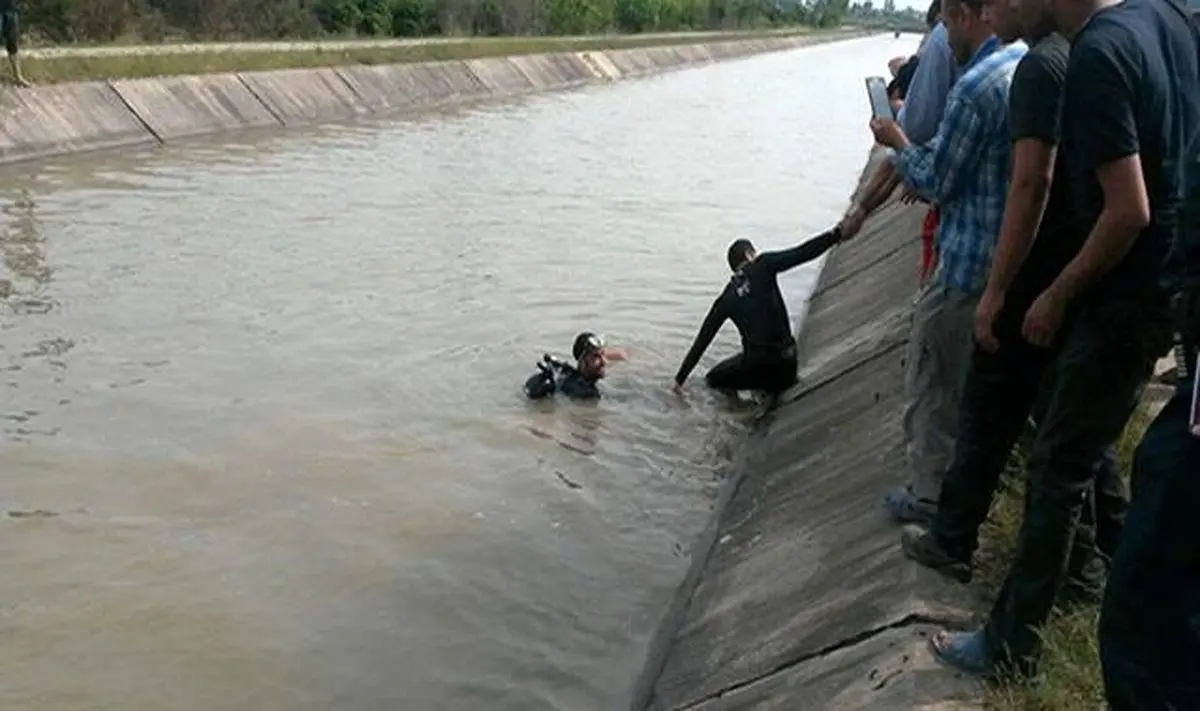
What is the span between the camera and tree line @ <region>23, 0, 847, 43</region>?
1147 inches

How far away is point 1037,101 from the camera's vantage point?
3.70m

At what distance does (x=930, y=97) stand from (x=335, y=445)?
4453mm

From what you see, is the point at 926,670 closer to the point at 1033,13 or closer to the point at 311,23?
the point at 1033,13

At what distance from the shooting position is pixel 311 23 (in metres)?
40.5

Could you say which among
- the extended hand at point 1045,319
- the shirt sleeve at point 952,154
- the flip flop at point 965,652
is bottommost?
the flip flop at point 965,652

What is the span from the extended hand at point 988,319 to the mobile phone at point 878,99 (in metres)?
2.06

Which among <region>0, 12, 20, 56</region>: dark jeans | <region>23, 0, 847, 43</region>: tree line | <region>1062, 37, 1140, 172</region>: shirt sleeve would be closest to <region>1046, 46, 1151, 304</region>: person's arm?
<region>1062, 37, 1140, 172</region>: shirt sleeve

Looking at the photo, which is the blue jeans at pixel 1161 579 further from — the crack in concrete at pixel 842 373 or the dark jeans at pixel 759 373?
the dark jeans at pixel 759 373

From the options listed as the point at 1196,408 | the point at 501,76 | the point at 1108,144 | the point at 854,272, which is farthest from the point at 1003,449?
the point at 501,76

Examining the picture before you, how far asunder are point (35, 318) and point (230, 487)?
430 centimetres

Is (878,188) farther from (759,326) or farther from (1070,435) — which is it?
(1070,435)

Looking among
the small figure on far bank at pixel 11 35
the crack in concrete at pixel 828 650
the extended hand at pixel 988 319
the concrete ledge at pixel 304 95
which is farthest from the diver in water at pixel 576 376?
the concrete ledge at pixel 304 95

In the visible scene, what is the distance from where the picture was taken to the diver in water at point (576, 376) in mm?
9406

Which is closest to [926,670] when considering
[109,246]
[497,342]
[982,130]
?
[982,130]
